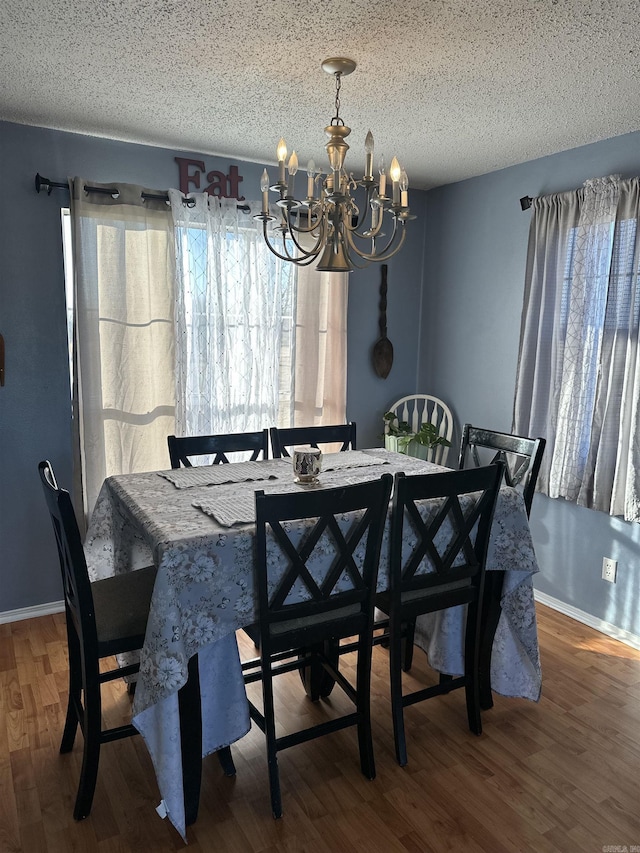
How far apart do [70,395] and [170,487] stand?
1158 millimetres

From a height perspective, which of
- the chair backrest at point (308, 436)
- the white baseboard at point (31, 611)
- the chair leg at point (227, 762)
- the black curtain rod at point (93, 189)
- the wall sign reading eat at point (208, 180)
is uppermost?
the wall sign reading eat at point (208, 180)

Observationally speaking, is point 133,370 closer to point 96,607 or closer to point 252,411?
point 252,411

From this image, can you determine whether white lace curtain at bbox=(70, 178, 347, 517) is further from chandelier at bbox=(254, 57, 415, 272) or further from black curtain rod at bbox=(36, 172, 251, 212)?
chandelier at bbox=(254, 57, 415, 272)

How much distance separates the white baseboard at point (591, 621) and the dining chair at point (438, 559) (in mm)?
1173

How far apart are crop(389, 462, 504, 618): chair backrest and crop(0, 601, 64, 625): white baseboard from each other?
205 cm

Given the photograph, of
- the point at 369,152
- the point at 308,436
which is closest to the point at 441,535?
the point at 308,436

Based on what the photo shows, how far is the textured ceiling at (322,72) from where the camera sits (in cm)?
180

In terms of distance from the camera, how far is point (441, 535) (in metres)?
2.16

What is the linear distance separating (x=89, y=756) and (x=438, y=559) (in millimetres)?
1255

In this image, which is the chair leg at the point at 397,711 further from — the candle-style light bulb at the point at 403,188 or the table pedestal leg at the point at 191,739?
the candle-style light bulb at the point at 403,188

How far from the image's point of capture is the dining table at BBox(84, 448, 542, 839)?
167 centimetres

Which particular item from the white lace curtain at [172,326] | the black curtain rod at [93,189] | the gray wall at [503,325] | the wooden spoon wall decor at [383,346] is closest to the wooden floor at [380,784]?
the gray wall at [503,325]

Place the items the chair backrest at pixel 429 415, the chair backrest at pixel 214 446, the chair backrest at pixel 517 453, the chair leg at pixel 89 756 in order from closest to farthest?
the chair leg at pixel 89 756
the chair backrest at pixel 517 453
the chair backrest at pixel 214 446
the chair backrest at pixel 429 415

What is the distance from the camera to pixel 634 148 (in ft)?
9.21
